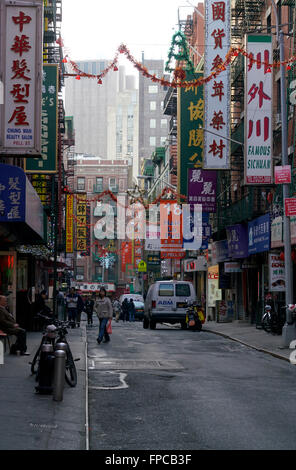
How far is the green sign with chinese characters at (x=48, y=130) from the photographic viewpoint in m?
32.9

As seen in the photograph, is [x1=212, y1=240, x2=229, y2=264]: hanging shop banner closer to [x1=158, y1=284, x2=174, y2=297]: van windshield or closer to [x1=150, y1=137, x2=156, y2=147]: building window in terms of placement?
[x1=158, y1=284, x2=174, y2=297]: van windshield

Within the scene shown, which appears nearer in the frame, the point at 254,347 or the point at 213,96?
the point at 254,347

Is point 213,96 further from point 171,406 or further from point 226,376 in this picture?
point 171,406

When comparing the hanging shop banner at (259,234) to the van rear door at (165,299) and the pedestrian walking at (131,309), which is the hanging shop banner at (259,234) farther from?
the pedestrian walking at (131,309)

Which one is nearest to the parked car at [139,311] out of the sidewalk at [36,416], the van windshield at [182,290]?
the van windshield at [182,290]

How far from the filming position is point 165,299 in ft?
117

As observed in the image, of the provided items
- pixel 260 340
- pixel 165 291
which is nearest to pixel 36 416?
pixel 260 340

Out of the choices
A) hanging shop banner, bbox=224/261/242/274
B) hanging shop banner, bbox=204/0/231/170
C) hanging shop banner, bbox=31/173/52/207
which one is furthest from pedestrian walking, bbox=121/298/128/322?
hanging shop banner, bbox=204/0/231/170

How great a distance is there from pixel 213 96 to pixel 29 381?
74.0 ft

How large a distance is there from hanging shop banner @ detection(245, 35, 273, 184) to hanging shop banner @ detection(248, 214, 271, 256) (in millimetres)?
3910

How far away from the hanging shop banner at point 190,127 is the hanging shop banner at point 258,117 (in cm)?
1132

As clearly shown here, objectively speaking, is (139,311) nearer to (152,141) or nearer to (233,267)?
(233,267)
